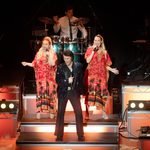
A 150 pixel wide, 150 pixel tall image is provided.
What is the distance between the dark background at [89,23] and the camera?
40.0 ft

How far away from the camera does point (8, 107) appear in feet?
32.0

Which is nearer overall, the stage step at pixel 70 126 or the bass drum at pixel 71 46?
the stage step at pixel 70 126

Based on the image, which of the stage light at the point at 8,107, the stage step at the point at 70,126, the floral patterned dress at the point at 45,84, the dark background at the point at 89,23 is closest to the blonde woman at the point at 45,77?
the floral patterned dress at the point at 45,84

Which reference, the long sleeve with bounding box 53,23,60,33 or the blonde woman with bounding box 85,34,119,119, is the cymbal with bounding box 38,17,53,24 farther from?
the blonde woman with bounding box 85,34,119,119

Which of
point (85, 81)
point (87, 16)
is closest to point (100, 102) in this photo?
point (85, 81)

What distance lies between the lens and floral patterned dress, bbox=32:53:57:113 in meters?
9.42

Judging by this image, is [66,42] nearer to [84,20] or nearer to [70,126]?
[84,20]

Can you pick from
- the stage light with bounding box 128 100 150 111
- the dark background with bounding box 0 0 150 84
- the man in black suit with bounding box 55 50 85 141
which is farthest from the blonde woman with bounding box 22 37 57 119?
the dark background with bounding box 0 0 150 84

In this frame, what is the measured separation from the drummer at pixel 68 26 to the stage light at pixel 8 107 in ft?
6.83

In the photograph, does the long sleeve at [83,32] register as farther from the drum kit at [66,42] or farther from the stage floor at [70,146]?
the stage floor at [70,146]

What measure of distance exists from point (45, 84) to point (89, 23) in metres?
3.09

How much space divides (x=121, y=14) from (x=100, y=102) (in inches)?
132

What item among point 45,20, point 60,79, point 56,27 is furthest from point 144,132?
point 45,20

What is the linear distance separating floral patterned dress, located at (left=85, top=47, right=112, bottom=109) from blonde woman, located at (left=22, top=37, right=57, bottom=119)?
2.00 feet
